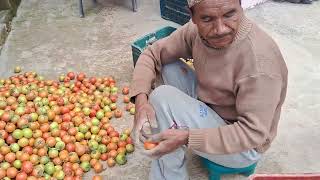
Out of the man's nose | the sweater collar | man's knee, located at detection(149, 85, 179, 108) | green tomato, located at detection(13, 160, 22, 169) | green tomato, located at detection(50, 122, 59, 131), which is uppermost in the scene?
the man's nose

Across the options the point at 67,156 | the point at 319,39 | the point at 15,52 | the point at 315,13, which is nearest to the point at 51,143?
the point at 67,156

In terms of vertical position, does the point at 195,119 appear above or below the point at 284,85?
below

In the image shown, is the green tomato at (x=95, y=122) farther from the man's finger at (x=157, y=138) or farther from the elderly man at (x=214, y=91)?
the man's finger at (x=157, y=138)

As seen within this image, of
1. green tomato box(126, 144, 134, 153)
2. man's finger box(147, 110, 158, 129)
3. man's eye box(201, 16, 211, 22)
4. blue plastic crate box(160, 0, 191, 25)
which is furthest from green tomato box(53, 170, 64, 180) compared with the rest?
blue plastic crate box(160, 0, 191, 25)

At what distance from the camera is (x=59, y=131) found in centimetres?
319

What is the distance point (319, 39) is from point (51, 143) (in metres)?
3.00

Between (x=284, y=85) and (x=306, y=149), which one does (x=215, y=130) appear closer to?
(x=284, y=85)

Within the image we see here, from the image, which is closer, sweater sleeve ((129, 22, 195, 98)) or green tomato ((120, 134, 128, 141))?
sweater sleeve ((129, 22, 195, 98))

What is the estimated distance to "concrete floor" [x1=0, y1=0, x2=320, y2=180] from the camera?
302cm

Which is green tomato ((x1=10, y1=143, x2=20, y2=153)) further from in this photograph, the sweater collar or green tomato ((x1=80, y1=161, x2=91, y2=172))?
the sweater collar

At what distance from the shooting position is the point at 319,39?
442cm

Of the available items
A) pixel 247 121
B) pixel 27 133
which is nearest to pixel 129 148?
pixel 27 133

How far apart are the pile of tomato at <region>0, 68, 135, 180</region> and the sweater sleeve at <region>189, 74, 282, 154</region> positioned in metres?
1.08

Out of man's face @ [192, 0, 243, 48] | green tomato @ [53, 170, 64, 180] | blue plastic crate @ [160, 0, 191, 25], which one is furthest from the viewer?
blue plastic crate @ [160, 0, 191, 25]
